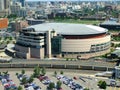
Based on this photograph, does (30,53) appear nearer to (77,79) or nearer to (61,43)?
(61,43)

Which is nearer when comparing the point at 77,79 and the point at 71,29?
the point at 77,79

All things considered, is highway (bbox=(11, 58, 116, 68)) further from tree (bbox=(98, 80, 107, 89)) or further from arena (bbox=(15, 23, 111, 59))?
tree (bbox=(98, 80, 107, 89))

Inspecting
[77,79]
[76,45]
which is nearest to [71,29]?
[76,45]

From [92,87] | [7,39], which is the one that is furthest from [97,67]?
[7,39]

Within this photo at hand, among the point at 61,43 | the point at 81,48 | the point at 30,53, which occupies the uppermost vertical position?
the point at 61,43

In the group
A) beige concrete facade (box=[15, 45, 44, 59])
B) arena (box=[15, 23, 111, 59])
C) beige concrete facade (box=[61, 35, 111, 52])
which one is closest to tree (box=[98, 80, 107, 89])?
arena (box=[15, 23, 111, 59])

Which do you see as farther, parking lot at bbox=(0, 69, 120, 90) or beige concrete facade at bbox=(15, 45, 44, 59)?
beige concrete facade at bbox=(15, 45, 44, 59)

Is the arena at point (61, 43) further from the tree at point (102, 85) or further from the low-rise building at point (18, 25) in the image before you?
the low-rise building at point (18, 25)

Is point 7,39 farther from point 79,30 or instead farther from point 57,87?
point 57,87
